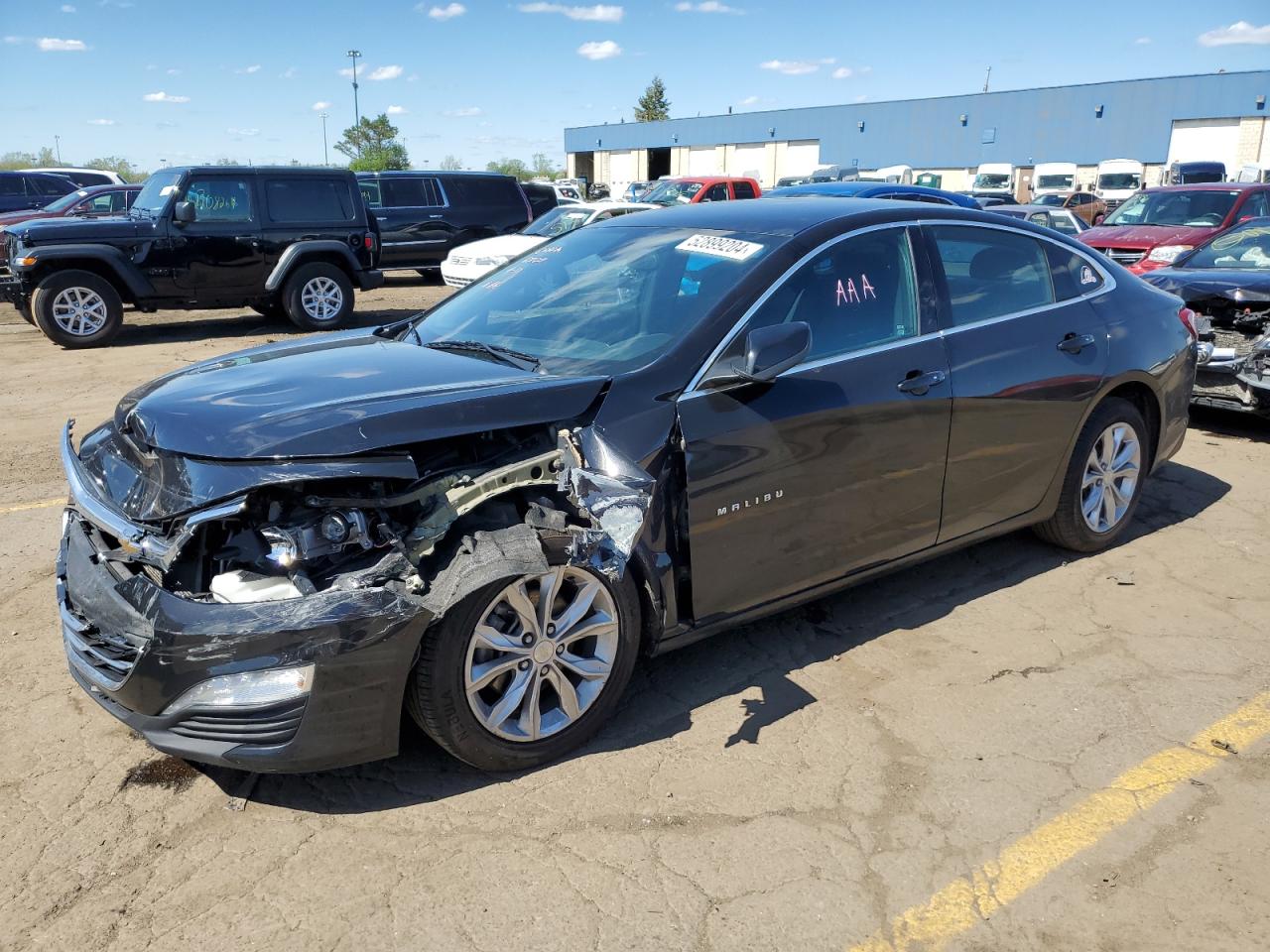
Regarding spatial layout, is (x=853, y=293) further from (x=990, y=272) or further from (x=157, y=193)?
(x=157, y=193)

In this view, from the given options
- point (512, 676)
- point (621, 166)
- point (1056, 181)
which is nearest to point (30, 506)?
point (512, 676)

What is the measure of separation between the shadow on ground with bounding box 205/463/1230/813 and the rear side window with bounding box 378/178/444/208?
14760mm

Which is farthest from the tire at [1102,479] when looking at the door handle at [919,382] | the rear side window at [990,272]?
the door handle at [919,382]

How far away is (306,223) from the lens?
12594 mm

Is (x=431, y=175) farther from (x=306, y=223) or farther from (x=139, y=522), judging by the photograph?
(x=139, y=522)

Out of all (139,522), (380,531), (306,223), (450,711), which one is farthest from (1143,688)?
(306,223)

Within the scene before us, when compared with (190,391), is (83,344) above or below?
A: below

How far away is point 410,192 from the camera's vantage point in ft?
57.9

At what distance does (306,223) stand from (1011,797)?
1180 centimetres

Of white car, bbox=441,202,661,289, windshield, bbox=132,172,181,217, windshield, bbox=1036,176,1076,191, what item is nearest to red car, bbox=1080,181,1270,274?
white car, bbox=441,202,661,289

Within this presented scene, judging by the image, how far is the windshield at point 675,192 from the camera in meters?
19.9

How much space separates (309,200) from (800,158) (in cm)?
5517

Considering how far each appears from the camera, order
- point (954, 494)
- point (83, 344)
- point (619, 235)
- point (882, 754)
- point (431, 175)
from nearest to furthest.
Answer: point (882, 754) → point (954, 494) → point (619, 235) → point (83, 344) → point (431, 175)

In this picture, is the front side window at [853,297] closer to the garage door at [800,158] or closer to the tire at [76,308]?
the tire at [76,308]
